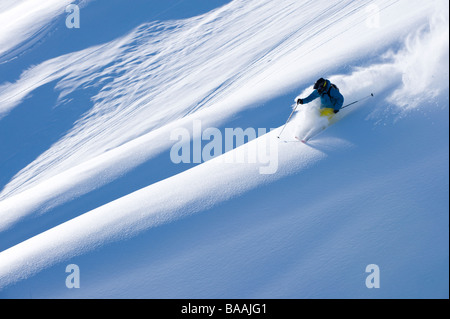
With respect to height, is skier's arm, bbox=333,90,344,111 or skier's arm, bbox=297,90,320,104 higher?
skier's arm, bbox=297,90,320,104

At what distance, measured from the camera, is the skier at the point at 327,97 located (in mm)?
5766

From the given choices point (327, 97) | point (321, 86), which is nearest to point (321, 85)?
point (321, 86)

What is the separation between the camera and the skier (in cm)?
577

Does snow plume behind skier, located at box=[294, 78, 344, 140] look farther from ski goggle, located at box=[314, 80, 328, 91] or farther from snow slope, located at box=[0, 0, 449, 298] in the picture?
snow slope, located at box=[0, 0, 449, 298]

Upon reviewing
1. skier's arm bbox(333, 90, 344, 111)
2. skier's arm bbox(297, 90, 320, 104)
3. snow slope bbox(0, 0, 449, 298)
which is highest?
skier's arm bbox(297, 90, 320, 104)

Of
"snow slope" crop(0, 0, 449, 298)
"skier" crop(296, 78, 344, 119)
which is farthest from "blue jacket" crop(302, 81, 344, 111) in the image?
"snow slope" crop(0, 0, 449, 298)

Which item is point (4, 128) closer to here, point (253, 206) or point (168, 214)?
point (168, 214)

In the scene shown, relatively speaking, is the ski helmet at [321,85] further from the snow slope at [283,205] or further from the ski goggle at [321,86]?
the snow slope at [283,205]

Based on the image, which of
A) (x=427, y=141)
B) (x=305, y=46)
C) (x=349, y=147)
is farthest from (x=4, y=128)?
(x=427, y=141)

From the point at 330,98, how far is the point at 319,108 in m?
0.28

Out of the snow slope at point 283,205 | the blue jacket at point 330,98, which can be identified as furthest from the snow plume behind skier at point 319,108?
the snow slope at point 283,205

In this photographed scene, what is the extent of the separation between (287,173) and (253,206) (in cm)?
70

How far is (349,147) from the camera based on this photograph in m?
5.24

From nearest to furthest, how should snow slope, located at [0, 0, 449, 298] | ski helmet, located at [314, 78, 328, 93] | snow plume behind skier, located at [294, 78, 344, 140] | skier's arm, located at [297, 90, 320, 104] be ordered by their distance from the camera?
snow slope, located at [0, 0, 449, 298] → ski helmet, located at [314, 78, 328, 93] → snow plume behind skier, located at [294, 78, 344, 140] → skier's arm, located at [297, 90, 320, 104]
